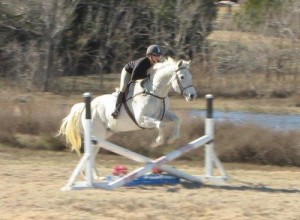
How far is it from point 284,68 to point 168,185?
2406 centimetres

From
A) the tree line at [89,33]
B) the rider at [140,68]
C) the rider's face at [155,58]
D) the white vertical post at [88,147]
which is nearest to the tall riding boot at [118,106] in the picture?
the rider at [140,68]

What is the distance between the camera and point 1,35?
1451 inches

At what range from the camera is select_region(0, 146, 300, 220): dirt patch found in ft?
29.9

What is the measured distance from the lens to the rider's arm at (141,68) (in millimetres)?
11570

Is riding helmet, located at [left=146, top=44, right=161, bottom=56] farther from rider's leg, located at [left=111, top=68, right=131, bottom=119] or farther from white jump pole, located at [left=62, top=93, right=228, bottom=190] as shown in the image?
white jump pole, located at [left=62, top=93, right=228, bottom=190]

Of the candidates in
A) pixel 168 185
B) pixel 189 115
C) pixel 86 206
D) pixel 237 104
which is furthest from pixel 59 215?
pixel 237 104

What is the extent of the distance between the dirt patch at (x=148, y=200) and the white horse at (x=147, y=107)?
0.87m

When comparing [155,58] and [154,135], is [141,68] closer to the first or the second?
[155,58]

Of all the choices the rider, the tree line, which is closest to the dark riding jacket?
the rider

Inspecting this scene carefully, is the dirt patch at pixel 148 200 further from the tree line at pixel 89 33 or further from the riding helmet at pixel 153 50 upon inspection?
the tree line at pixel 89 33

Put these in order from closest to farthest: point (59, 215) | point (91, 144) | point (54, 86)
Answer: point (59, 215)
point (91, 144)
point (54, 86)

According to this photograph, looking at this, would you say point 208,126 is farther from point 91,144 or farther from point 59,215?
point 59,215

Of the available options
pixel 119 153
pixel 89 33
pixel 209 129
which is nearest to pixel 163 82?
pixel 209 129

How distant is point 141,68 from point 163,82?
50 cm
